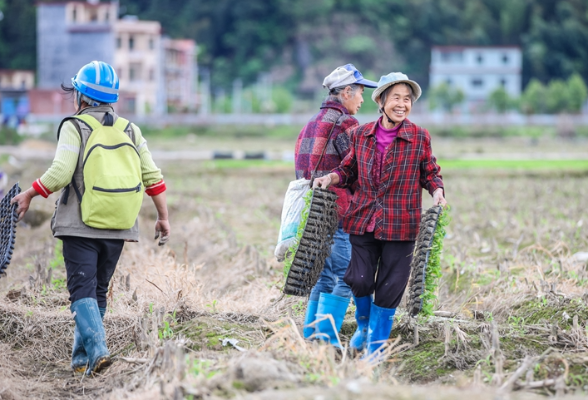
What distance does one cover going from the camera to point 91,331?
14.5 ft

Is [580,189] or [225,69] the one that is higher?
[225,69]

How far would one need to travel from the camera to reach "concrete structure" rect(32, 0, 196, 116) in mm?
59156

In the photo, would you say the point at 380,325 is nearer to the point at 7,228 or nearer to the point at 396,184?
the point at 396,184

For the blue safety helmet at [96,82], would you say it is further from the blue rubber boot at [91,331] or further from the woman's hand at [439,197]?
the woman's hand at [439,197]

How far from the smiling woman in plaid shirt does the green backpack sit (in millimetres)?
1122

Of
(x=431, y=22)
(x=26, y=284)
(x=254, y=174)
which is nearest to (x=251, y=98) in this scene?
(x=431, y=22)

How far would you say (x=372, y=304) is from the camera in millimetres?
4633

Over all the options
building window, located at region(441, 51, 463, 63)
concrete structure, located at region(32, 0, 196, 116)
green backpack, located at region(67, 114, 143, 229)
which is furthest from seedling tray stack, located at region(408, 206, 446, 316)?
building window, located at region(441, 51, 463, 63)

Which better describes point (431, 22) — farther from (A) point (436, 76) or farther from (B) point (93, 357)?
(B) point (93, 357)

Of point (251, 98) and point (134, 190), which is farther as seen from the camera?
point (251, 98)

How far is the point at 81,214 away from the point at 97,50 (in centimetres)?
5778

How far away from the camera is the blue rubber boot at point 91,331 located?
442 cm

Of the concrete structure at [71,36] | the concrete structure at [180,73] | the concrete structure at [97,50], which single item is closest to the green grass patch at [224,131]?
the concrete structure at [97,50]

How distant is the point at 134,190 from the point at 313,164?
3.73 ft
